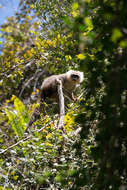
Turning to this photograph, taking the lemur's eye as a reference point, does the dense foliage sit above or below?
below

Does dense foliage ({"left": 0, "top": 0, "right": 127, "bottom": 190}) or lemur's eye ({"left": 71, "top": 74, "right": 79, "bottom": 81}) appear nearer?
dense foliage ({"left": 0, "top": 0, "right": 127, "bottom": 190})

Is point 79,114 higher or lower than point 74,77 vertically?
lower

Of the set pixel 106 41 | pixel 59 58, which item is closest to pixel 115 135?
pixel 106 41

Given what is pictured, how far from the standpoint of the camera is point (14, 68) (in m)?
5.70

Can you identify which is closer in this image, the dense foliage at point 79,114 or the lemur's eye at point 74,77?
the dense foliage at point 79,114

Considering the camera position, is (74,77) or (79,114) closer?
(79,114)

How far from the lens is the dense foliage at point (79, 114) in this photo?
1.06 metres

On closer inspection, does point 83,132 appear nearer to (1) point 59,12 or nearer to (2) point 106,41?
(2) point 106,41

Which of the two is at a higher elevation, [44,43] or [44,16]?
[44,16]

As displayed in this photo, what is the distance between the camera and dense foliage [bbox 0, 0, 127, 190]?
Result: 1.06m

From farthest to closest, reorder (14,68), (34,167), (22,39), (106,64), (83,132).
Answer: (22,39), (14,68), (34,167), (83,132), (106,64)

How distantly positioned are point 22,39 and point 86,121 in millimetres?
5089

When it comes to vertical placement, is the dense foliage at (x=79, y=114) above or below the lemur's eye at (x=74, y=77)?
below

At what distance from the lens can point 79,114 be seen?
1.64 m
